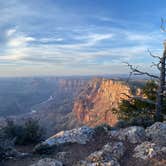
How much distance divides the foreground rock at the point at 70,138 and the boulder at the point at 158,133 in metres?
2.59

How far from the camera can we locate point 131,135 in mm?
11336

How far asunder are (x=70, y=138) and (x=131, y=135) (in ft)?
8.73

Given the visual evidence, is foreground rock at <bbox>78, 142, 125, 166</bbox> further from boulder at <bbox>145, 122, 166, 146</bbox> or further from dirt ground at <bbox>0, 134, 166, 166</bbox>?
boulder at <bbox>145, 122, 166, 146</bbox>

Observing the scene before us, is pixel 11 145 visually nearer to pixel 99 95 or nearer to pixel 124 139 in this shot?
pixel 124 139

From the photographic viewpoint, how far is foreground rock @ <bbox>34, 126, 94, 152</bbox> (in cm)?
1141

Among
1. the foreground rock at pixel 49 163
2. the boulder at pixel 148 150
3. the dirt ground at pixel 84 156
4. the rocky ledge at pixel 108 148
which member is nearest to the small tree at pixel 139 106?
the rocky ledge at pixel 108 148

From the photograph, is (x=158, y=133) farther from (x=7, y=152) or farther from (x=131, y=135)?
(x=7, y=152)

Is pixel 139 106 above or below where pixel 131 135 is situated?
above

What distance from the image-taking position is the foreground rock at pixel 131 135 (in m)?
11.1

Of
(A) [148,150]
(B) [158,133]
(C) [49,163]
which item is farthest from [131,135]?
(C) [49,163]

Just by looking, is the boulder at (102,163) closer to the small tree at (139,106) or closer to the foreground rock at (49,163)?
the foreground rock at (49,163)

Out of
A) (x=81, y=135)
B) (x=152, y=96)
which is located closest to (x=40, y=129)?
(x=81, y=135)

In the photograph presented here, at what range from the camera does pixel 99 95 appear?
135625 millimetres

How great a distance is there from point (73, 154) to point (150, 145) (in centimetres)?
284
